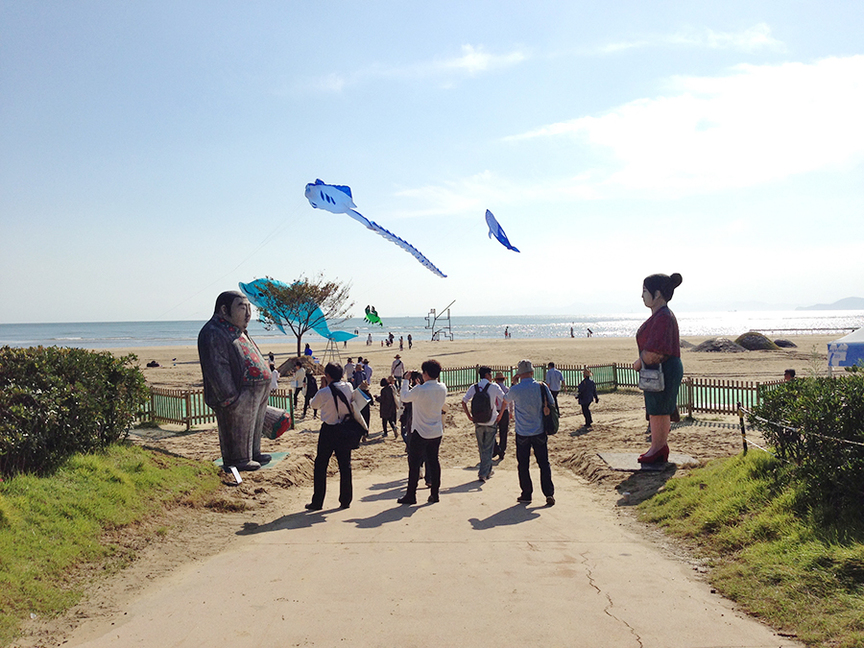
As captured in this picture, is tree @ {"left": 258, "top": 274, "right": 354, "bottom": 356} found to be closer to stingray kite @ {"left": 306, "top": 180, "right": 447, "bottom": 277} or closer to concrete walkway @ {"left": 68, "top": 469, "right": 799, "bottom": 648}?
stingray kite @ {"left": 306, "top": 180, "right": 447, "bottom": 277}

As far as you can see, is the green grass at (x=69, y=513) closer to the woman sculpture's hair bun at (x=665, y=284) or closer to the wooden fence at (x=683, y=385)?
the woman sculpture's hair bun at (x=665, y=284)

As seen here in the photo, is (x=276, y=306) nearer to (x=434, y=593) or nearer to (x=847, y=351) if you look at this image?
(x=847, y=351)

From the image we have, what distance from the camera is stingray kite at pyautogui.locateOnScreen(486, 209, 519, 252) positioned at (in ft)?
128

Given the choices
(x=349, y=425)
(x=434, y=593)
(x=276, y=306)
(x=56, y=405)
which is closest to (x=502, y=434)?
(x=349, y=425)

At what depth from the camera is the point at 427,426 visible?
280 inches

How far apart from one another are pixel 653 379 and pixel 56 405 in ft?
25.8

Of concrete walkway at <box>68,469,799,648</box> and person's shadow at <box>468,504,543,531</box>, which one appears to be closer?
concrete walkway at <box>68,469,799,648</box>

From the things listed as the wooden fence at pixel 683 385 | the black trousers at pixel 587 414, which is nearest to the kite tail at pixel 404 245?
the wooden fence at pixel 683 385

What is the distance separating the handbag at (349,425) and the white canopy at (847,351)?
39.1 ft

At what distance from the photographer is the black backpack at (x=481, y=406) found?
820 cm

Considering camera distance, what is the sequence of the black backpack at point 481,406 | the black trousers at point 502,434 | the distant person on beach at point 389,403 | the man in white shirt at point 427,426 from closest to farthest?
the man in white shirt at point 427,426 < the black backpack at point 481,406 < the black trousers at point 502,434 < the distant person on beach at point 389,403

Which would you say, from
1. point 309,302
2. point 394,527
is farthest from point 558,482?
point 309,302

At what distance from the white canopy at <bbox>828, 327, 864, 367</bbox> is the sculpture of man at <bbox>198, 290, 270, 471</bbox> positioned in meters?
12.8

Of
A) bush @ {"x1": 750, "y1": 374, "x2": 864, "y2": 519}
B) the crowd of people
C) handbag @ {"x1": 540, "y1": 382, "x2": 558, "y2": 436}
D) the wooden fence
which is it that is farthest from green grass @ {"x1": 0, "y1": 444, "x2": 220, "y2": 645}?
the wooden fence
